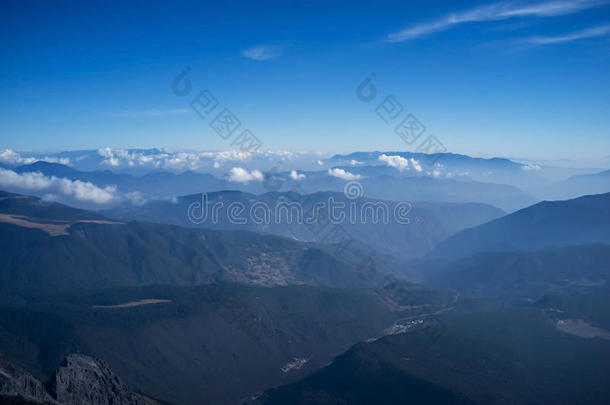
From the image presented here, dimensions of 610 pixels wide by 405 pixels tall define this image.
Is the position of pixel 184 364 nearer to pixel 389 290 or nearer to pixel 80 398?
pixel 80 398

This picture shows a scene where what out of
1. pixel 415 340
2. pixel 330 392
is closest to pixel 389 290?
pixel 415 340

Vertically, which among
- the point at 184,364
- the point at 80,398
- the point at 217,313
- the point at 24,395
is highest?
the point at 24,395

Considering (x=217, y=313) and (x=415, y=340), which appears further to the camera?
(x=217, y=313)

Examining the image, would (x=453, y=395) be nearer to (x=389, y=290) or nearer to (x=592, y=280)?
(x=389, y=290)

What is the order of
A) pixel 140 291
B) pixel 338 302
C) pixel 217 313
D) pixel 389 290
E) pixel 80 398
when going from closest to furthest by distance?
1. pixel 80 398
2. pixel 217 313
3. pixel 140 291
4. pixel 338 302
5. pixel 389 290

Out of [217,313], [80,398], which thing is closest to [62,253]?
[217,313]

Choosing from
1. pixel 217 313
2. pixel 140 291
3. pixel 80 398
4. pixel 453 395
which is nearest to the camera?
pixel 80 398

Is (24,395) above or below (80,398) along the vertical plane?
above

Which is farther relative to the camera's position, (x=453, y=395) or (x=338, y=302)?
(x=338, y=302)

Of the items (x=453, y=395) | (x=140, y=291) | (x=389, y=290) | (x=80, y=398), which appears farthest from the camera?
(x=389, y=290)
